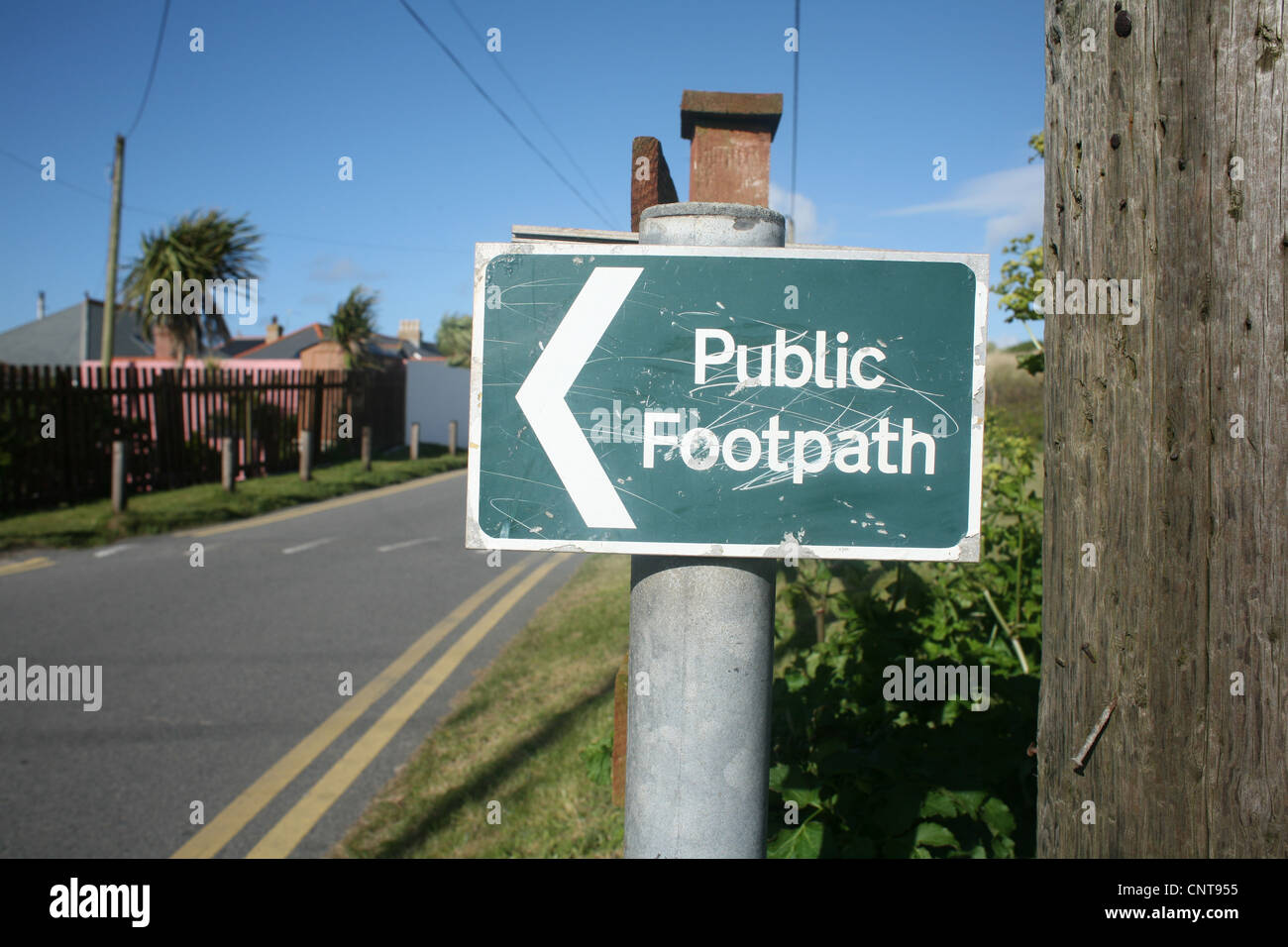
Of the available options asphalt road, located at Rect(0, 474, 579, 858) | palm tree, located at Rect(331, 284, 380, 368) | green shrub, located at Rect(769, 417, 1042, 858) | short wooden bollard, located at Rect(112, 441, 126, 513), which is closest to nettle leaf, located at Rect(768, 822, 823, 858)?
green shrub, located at Rect(769, 417, 1042, 858)

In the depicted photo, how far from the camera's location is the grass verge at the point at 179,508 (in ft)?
34.1

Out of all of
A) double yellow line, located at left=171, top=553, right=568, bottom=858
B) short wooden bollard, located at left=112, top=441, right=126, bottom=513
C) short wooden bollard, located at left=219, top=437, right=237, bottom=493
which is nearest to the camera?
double yellow line, located at left=171, top=553, right=568, bottom=858

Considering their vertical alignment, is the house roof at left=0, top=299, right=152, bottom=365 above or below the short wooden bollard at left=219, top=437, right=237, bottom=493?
above

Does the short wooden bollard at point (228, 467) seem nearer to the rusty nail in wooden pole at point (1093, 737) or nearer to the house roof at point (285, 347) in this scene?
the rusty nail in wooden pole at point (1093, 737)

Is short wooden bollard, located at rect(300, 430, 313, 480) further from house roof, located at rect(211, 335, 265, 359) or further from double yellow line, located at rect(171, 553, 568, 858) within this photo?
house roof, located at rect(211, 335, 265, 359)

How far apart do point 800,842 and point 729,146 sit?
156 cm

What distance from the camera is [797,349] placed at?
1.32 meters

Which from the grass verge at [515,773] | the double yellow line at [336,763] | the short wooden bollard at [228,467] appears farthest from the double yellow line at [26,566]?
the grass verge at [515,773]

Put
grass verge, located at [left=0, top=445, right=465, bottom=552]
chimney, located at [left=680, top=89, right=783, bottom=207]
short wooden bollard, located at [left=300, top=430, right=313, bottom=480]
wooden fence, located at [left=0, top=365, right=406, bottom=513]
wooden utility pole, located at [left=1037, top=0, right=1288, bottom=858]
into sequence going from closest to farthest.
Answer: wooden utility pole, located at [left=1037, top=0, right=1288, bottom=858]
chimney, located at [left=680, top=89, right=783, bottom=207]
grass verge, located at [left=0, top=445, right=465, bottom=552]
wooden fence, located at [left=0, top=365, right=406, bottom=513]
short wooden bollard, located at [left=300, top=430, right=313, bottom=480]

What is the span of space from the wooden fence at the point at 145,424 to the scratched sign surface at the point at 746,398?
43.1ft

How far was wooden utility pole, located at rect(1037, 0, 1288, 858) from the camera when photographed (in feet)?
4.15

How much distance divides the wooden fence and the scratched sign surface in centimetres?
1313

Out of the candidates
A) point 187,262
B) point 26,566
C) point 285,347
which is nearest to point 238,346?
point 285,347

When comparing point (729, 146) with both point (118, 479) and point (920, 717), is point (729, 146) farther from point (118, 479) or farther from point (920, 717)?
point (118, 479)
